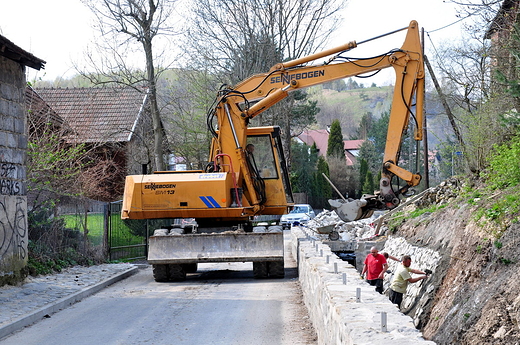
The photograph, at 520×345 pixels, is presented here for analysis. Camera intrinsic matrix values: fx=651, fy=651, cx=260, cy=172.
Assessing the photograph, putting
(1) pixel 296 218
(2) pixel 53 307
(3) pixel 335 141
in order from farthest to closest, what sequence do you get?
(3) pixel 335 141 < (1) pixel 296 218 < (2) pixel 53 307

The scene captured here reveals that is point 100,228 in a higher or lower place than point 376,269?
higher

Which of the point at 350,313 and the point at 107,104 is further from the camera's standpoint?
the point at 107,104

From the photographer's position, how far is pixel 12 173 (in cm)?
1339

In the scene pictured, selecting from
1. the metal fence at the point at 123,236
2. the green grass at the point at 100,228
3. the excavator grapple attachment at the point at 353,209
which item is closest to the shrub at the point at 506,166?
the excavator grapple attachment at the point at 353,209

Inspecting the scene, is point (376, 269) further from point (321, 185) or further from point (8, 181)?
point (321, 185)

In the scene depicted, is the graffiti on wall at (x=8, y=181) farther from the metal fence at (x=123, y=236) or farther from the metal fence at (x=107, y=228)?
the metal fence at (x=123, y=236)

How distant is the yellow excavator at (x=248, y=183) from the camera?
14500mm

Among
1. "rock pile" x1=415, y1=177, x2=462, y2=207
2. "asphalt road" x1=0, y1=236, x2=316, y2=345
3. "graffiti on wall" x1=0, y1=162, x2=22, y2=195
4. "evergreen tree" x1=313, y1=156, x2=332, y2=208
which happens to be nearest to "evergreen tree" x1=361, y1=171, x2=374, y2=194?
"evergreen tree" x1=313, y1=156, x2=332, y2=208

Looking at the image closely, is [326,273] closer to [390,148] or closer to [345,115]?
[390,148]

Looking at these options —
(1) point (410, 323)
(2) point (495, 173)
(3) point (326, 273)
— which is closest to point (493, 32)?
(2) point (495, 173)

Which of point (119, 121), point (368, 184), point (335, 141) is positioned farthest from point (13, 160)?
point (335, 141)

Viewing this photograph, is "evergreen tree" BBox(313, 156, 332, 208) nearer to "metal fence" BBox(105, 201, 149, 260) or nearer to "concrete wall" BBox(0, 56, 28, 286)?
"metal fence" BBox(105, 201, 149, 260)

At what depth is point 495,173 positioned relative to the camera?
1438 cm

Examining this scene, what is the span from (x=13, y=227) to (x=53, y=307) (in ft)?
9.03
